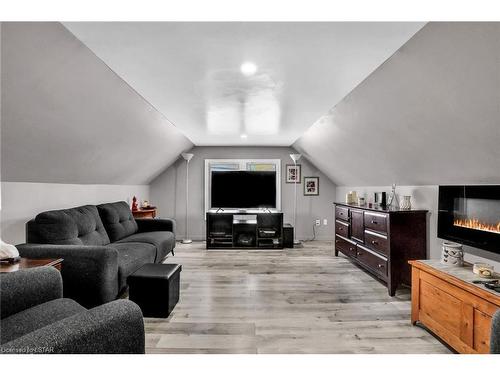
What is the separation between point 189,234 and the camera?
623 cm

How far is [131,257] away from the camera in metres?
2.96

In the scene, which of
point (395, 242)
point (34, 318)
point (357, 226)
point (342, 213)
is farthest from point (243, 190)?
point (34, 318)

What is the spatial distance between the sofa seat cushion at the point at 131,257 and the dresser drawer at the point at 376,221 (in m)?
2.86

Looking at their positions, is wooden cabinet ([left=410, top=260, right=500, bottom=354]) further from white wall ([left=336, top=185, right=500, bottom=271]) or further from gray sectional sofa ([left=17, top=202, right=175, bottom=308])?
gray sectional sofa ([left=17, top=202, right=175, bottom=308])

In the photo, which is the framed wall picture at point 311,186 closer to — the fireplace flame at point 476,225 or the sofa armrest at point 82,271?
the fireplace flame at point 476,225

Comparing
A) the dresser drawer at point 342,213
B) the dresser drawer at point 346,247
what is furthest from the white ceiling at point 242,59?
the dresser drawer at point 346,247

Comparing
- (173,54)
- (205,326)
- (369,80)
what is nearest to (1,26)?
(173,54)

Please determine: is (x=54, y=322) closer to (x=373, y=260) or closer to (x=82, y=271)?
(x=82, y=271)

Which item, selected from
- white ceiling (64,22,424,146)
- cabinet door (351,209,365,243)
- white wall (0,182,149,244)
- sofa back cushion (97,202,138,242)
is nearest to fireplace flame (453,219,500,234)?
cabinet door (351,209,365,243)

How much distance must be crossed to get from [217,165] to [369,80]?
13.8 feet

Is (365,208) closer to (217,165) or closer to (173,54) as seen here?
(173,54)

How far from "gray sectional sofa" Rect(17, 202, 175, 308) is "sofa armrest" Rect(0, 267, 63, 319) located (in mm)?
569

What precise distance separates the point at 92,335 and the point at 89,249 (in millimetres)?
1534

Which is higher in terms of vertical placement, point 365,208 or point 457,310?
point 365,208
